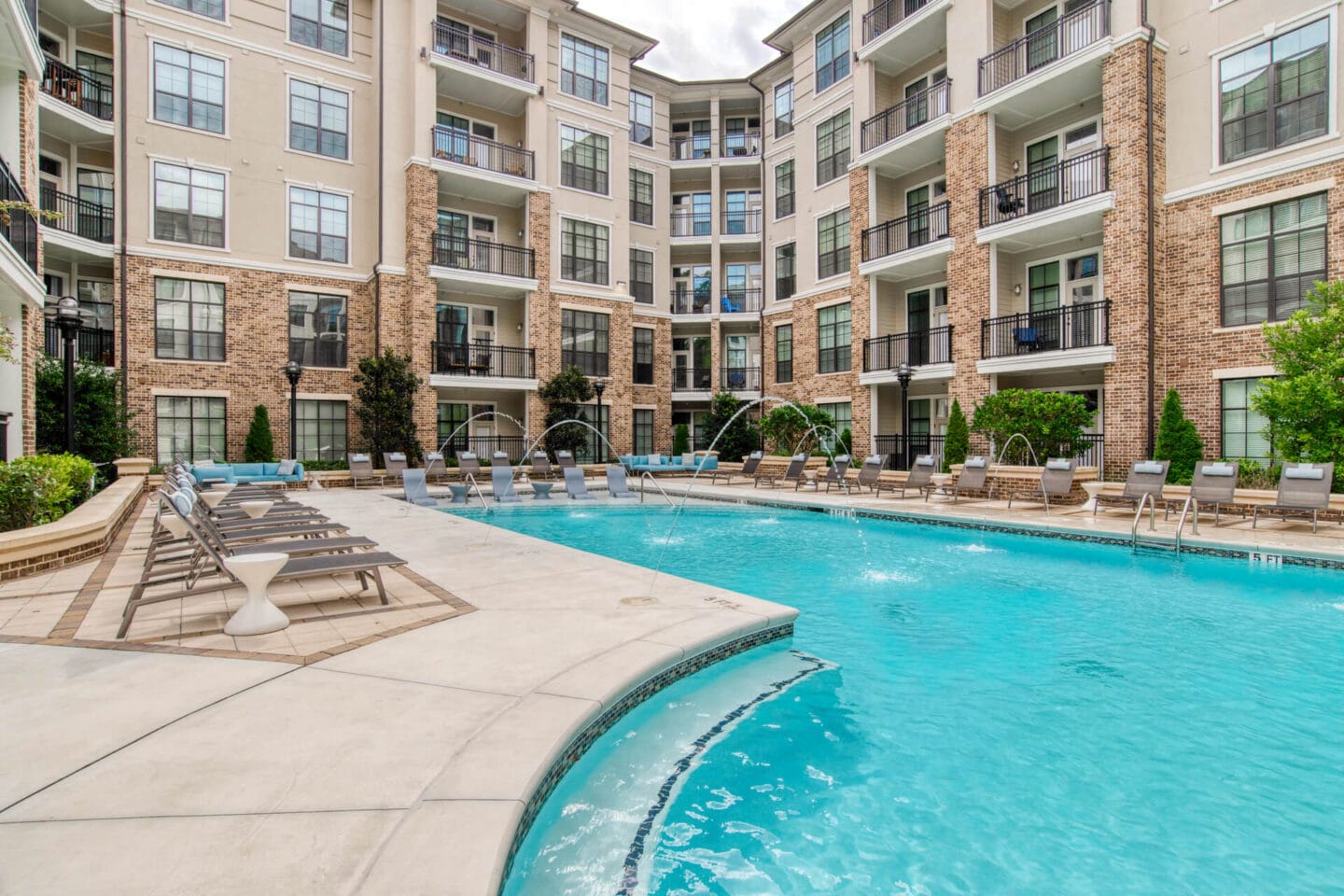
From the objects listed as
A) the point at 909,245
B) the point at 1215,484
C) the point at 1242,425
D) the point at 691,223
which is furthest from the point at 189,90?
the point at 1242,425

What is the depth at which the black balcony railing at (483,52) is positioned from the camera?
72.1 ft

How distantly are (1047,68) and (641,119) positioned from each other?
15850 millimetres

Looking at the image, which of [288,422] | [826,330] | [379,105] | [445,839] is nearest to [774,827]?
[445,839]

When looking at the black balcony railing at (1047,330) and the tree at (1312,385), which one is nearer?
the tree at (1312,385)

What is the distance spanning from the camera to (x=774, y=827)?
120 inches

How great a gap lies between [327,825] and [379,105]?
2359 cm

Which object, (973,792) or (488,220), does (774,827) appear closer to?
(973,792)

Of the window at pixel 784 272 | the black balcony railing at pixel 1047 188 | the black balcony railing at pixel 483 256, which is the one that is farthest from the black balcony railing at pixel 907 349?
the black balcony railing at pixel 483 256

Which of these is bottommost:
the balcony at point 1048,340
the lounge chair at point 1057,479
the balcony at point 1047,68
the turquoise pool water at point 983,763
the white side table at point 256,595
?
the turquoise pool water at point 983,763

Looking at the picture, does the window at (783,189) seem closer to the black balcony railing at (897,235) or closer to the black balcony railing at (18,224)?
the black balcony railing at (897,235)

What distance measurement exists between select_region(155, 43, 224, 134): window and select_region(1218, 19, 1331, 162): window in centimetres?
2480

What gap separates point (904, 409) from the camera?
1817cm

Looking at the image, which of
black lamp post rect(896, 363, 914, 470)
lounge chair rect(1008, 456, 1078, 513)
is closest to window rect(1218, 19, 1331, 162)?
black lamp post rect(896, 363, 914, 470)

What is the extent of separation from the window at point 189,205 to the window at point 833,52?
19143mm
